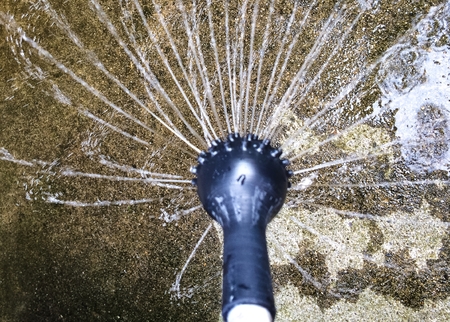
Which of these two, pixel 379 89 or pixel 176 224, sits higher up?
A: pixel 379 89

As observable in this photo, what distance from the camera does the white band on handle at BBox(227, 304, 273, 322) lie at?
96 centimetres

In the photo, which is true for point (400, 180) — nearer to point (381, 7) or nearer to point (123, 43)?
point (381, 7)

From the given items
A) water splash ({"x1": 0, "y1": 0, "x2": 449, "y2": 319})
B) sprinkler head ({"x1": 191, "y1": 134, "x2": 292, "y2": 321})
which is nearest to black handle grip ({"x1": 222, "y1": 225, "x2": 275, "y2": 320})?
sprinkler head ({"x1": 191, "y1": 134, "x2": 292, "y2": 321})

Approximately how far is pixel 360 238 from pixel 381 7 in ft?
3.24

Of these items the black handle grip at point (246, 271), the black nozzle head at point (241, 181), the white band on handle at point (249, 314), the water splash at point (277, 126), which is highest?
the water splash at point (277, 126)

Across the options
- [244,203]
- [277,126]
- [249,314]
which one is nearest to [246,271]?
[249,314]

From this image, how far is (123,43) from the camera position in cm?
212

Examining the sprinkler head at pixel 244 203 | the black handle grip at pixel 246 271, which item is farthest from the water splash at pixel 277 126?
the black handle grip at pixel 246 271

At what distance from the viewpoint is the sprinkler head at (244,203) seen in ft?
3.30

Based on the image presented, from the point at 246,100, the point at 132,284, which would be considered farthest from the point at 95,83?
the point at 132,284

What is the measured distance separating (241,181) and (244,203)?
0.21 ft

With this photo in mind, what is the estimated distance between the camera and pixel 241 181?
1252 millimetres

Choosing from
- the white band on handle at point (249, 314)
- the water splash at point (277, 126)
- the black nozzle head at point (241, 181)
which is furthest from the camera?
the water splash at point (277, 126)

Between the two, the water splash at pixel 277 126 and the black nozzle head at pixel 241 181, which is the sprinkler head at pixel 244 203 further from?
the water splash at pixel 277 126
